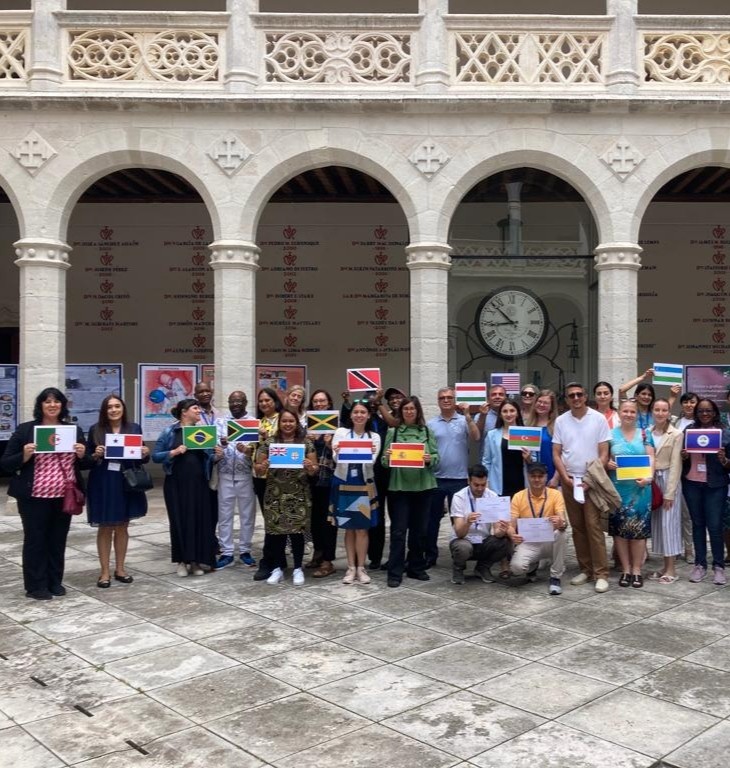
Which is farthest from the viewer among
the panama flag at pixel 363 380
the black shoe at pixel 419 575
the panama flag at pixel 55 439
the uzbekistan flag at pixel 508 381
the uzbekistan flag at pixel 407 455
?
the uzbekistan flag at pixel 508 381

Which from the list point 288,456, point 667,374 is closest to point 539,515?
point 288,456

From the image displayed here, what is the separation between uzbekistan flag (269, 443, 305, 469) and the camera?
6703 mm

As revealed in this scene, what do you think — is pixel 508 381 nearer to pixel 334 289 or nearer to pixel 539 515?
pixel 539 515

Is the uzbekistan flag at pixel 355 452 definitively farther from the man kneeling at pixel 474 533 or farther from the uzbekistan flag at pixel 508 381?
the uzbekistan flag at pixel 508 381

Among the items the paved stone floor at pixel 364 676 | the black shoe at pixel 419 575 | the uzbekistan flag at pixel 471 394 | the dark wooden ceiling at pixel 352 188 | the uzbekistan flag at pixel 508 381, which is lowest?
the paved stone floor at pixel 364 676

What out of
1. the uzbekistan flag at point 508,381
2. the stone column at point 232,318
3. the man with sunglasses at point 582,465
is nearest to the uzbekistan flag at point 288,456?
the man with sunglasses at point 582,465

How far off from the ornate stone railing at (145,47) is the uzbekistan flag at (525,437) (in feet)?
22.9

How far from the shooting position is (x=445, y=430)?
7.46m

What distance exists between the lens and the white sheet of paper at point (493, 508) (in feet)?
21.9

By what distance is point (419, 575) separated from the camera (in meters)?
7.01

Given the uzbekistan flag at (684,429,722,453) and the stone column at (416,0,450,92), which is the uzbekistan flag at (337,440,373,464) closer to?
the uzbekistan flag at (684,429,722,453)

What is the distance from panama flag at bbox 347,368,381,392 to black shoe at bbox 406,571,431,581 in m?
2.02

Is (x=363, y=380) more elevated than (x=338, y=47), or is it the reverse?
(x=338, y=47)

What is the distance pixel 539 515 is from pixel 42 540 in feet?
13.9
